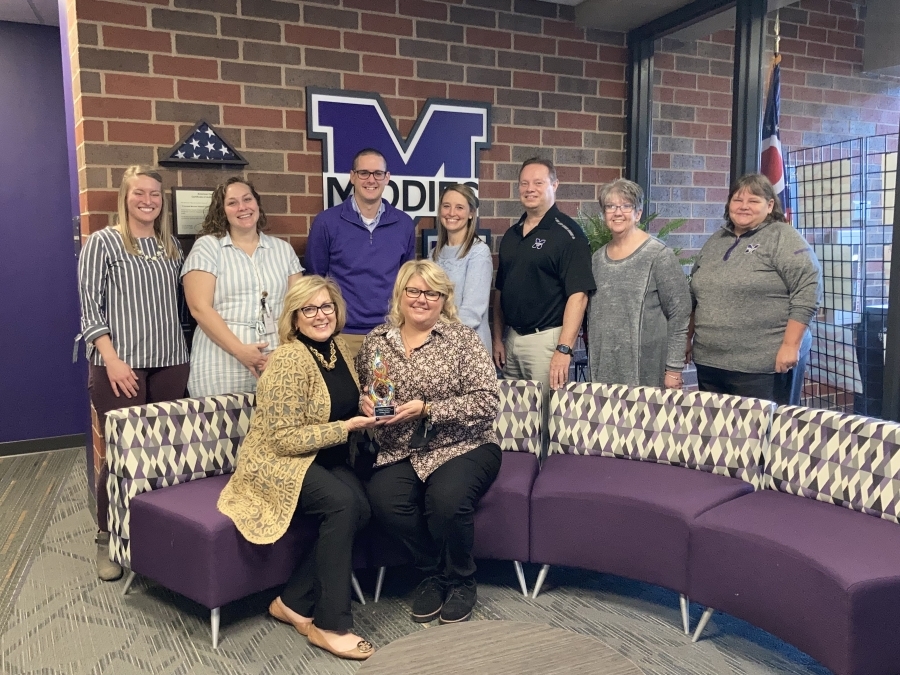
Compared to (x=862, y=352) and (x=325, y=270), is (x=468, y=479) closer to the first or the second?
(x=325, y=270)

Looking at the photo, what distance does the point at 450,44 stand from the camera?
3803 mm

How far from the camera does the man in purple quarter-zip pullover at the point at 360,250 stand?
10.4ft

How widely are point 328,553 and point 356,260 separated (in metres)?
1.26

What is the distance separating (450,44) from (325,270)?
1.44 m

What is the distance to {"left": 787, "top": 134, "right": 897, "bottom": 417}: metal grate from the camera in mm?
3385

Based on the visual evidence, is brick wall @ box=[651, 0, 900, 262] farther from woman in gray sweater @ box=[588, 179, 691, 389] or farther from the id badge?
the id badge

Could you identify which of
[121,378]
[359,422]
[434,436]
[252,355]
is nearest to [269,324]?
[252,355]

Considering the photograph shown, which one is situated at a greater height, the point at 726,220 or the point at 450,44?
the point at 450,44

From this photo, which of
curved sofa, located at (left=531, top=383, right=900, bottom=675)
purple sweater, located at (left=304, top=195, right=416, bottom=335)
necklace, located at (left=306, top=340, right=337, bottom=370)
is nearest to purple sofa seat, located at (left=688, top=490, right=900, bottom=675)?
curved sofa, located at (left=531, top=383, right=900, bottom=675)

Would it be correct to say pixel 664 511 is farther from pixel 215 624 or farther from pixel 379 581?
pixel 215 624

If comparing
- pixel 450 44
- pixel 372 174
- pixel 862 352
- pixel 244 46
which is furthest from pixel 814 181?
pixel 244 46

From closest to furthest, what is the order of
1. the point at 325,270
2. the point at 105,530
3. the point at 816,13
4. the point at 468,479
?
the point at 468,479 → the point at 105,530 → the point at 325,270 → the point at 816,13

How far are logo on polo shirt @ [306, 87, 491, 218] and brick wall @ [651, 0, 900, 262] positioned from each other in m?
1.13

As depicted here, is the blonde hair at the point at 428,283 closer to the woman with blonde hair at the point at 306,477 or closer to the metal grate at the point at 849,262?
the woman with blonde hair at the point at 306,477
